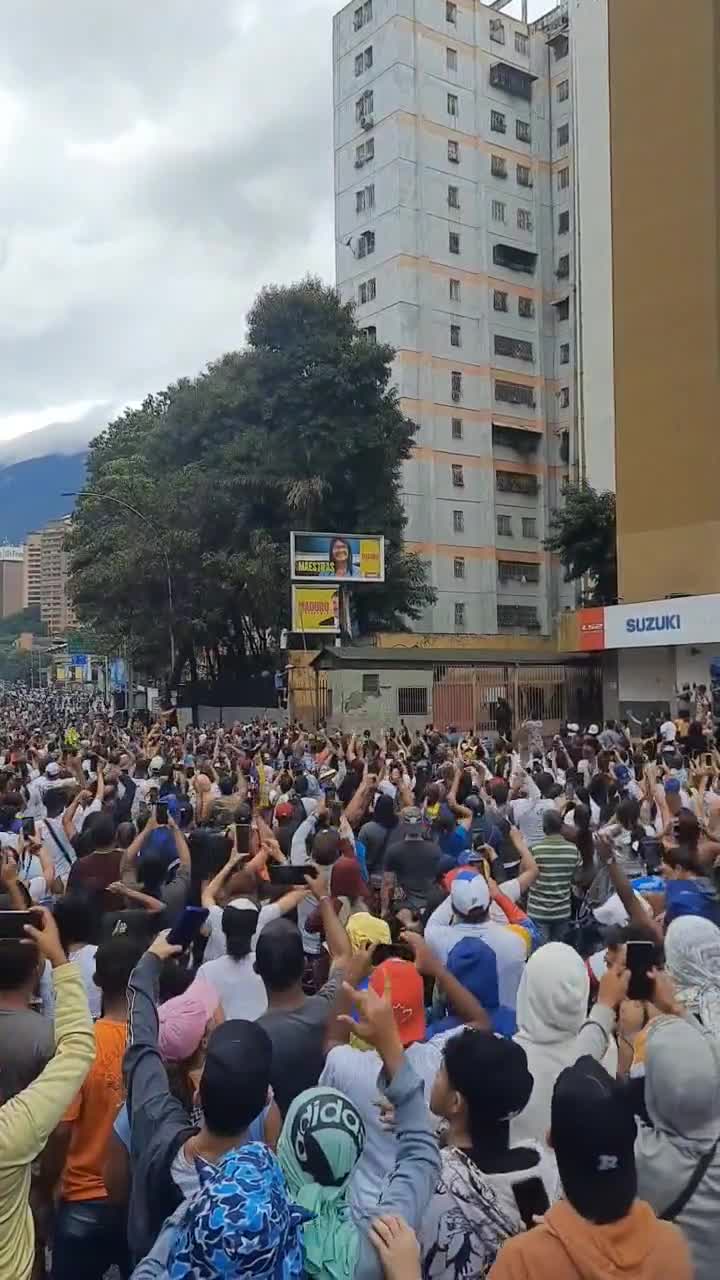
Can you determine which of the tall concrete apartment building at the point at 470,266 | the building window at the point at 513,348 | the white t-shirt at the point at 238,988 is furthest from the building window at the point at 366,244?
the white t-shirt at the point at 238,988

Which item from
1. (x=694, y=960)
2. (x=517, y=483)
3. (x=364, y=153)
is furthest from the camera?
(x=517, y=483)

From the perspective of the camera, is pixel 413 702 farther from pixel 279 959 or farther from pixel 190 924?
pixel 279 959

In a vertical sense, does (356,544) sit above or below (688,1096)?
above

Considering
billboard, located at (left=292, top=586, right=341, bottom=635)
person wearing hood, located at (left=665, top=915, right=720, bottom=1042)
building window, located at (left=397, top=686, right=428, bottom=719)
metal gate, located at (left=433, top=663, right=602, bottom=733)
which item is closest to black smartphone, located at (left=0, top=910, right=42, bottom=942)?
person wearing hood, located at (left=665, top=915, right=720, bottom=1042)

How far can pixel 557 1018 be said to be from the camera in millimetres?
3332

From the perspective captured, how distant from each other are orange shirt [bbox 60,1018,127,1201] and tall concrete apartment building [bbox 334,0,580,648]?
43980 mm

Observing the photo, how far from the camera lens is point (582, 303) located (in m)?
46.8

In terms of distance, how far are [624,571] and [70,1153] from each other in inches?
1259

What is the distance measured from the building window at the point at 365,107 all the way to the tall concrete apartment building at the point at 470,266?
0.08m

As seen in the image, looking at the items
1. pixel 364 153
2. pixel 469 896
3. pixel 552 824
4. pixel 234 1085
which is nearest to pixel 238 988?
pixel 469 896

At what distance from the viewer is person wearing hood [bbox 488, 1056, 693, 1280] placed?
2.13 m

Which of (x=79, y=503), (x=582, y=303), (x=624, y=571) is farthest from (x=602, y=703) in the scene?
(x=79, y=503)

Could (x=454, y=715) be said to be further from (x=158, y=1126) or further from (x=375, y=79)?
(x=375, y=79)

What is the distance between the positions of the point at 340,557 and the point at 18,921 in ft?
107
